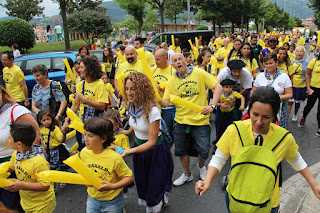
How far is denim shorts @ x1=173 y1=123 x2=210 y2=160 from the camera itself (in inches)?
153

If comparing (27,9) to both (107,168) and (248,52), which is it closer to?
(248,52)

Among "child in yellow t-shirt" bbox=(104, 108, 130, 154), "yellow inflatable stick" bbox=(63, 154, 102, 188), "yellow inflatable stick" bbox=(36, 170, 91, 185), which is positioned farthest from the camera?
"child in yellow t-shirt" bbox=(104, 108, 130, 154)

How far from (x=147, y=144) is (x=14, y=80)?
4.21 meters

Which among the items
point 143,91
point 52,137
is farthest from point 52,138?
point 143,91

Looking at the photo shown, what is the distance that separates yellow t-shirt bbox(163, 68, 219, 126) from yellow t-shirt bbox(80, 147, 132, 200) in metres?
1.51

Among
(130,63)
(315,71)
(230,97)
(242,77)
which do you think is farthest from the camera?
(315,71)

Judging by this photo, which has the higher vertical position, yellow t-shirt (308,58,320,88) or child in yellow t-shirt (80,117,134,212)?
yellow t-shirt (308,58,320,88)

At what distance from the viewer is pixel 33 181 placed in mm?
2605

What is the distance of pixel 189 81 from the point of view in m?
3.80

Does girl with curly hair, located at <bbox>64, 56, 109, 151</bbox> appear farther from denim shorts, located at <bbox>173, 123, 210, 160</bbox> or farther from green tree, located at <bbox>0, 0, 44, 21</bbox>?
green tree, located at <bbox>0, 0, 44, 21</bbox>

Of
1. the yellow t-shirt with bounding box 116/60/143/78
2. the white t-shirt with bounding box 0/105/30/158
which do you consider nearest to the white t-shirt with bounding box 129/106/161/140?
the white t-shirt with bounding box 0/105/30/158

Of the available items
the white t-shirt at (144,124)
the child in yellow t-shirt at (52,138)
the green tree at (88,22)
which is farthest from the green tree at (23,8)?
the white t-shirt at (144,124)

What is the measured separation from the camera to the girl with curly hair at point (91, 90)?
390 centimetres

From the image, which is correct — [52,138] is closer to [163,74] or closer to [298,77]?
→ [163,74]
